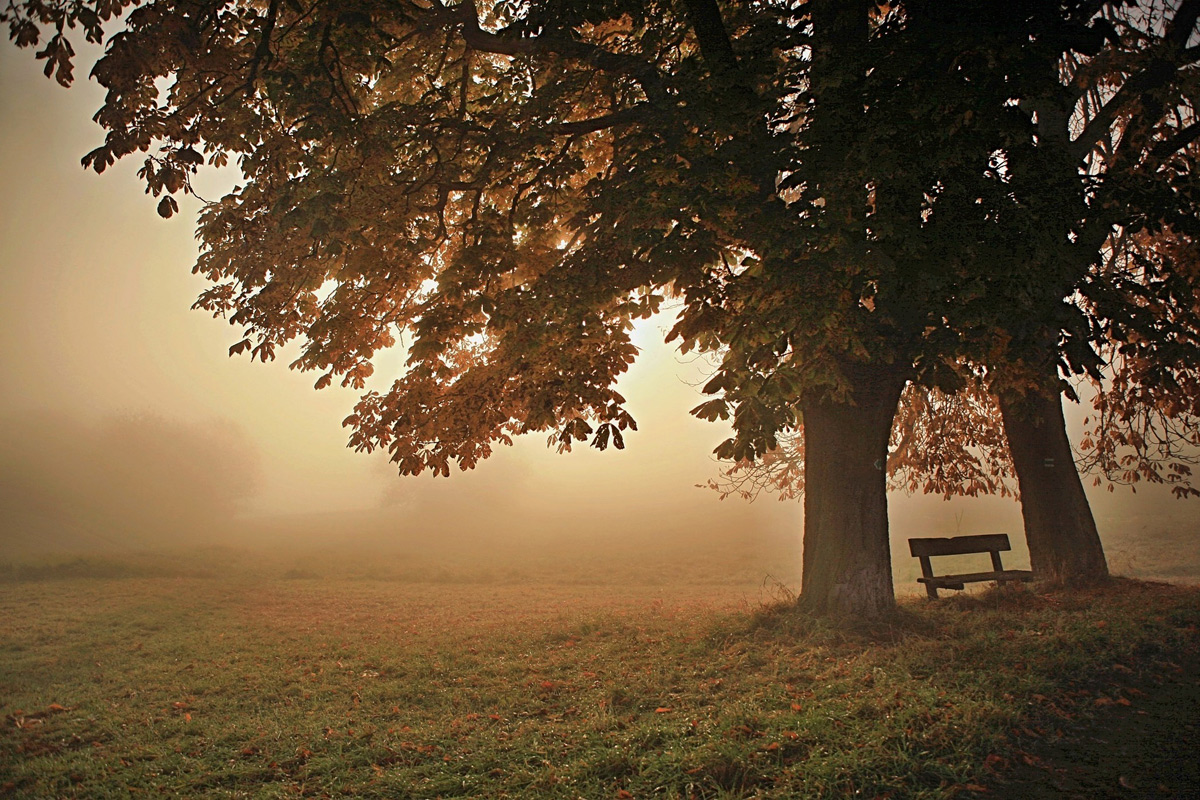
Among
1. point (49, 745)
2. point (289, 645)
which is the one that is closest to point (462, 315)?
point (49, 745)

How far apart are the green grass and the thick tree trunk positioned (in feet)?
2.88

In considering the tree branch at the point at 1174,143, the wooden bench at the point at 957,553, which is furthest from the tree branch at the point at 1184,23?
the wooden bench at the point at 957,553

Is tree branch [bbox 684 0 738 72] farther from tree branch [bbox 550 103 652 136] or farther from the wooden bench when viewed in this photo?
the wooden bench

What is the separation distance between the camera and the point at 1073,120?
14.3 m

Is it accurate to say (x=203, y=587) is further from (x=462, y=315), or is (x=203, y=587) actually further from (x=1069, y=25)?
(x=1069, y=25)

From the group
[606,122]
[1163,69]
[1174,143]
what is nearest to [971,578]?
[1174,143]

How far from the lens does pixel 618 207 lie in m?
8.14

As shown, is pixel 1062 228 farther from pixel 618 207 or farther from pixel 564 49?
pixel 564 49

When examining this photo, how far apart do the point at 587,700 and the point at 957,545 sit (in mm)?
7966

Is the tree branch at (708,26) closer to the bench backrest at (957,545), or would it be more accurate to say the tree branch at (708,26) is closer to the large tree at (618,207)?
the large tree at (618,207)

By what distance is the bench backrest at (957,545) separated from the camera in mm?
11938

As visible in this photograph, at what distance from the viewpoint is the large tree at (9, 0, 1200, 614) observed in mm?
7500

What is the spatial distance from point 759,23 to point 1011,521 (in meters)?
36.3

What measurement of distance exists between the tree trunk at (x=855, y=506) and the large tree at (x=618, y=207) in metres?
0.04
